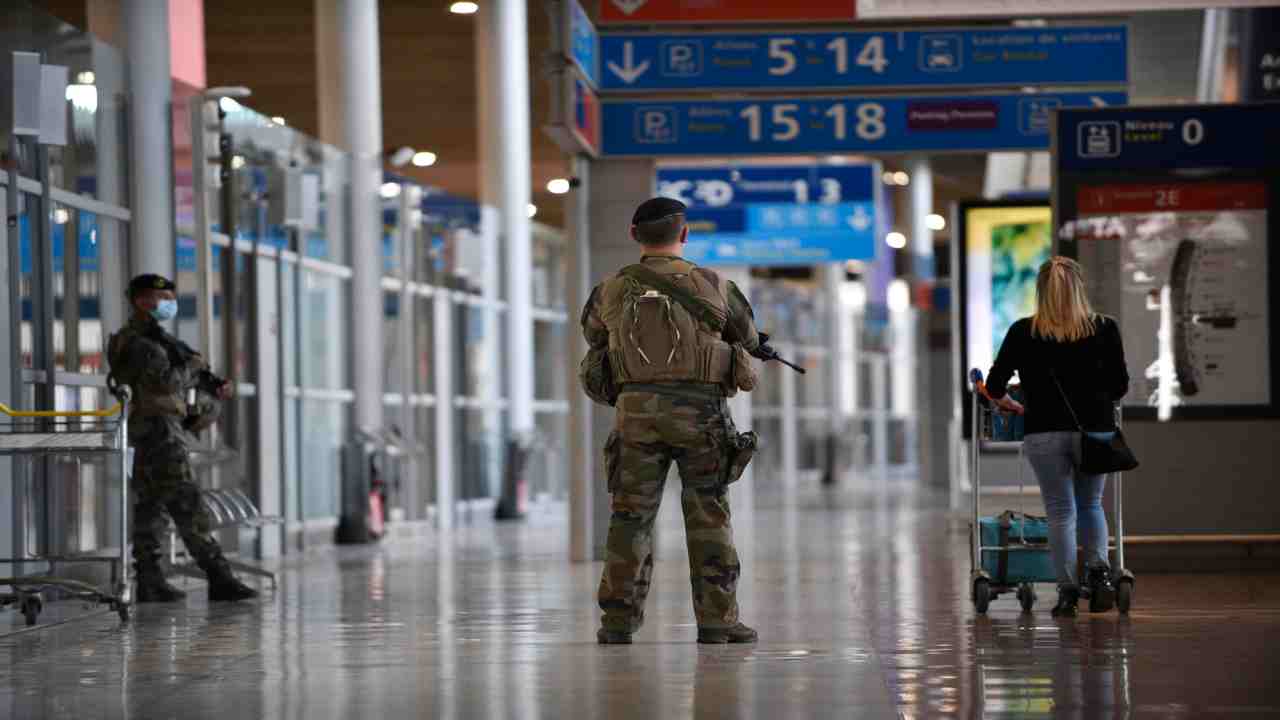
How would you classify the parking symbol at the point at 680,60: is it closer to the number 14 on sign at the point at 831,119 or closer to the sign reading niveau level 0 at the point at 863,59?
the sign reading niveau level 0 at the point at 863,59

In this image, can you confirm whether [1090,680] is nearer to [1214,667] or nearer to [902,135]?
[1214,667]

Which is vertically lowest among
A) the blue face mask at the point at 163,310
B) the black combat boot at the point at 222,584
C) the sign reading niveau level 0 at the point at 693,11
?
the black combat boot at the point at 222,584

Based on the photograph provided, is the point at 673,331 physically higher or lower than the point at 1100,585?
higher

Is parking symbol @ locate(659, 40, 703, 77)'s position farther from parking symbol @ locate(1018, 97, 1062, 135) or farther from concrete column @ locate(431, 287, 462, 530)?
concrete column @ locate(431, 287, 462, 530)

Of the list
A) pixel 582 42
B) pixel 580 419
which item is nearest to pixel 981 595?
pixel 582 42

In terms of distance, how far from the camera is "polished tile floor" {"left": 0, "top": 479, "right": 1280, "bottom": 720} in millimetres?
6129

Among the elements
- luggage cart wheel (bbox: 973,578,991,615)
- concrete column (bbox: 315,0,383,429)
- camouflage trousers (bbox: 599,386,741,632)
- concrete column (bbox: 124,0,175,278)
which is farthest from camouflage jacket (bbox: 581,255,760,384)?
concrete column (bbox: 315,0,383,429)

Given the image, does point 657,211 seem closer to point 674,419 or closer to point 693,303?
point 693,303

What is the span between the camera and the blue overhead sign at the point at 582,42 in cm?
1249

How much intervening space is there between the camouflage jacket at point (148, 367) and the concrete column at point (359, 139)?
27.4 feet

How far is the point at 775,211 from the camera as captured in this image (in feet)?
75.0

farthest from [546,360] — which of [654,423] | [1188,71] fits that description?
[654,423]

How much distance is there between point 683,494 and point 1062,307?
2039 millimetres

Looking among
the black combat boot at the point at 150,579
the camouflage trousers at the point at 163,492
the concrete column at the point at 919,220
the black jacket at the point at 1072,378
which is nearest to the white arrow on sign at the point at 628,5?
the camouflage trousers at the point at 163,492
